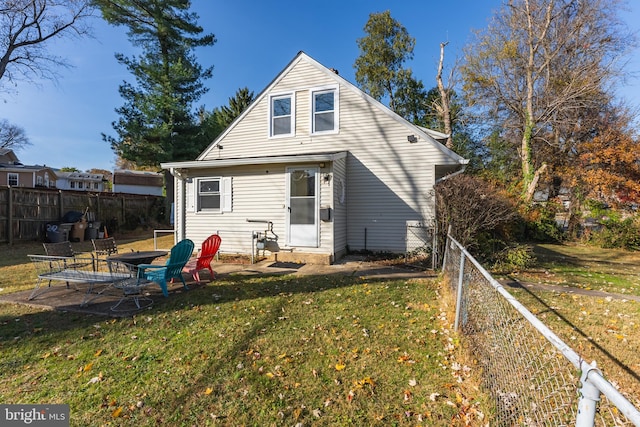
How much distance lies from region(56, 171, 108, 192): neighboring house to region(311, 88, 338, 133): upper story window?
36.4 metres

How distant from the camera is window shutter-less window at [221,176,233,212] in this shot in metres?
10.2

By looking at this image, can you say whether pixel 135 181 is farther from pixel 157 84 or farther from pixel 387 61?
pixel 387 61

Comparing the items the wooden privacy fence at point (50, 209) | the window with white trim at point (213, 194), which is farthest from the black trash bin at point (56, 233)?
the window with white trim at point (213, 194)

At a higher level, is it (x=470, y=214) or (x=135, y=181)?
(x=135, y=181)

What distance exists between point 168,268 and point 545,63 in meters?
20.9

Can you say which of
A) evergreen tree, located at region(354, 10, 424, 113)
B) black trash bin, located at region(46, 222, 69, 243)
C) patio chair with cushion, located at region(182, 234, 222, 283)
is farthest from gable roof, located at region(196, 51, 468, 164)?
evergreen tree, located at region(354, 10, 424, 113)

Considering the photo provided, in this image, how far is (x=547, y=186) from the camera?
62.8ft

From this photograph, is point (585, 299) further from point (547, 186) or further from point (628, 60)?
point (628, 60)

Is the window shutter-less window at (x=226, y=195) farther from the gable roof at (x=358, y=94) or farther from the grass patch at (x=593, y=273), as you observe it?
the grass patch at (x=593, y=273)

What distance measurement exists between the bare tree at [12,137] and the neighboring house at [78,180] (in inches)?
289

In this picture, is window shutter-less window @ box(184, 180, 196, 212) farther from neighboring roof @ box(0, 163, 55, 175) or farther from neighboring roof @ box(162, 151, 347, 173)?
neighboring roof @ box(0, 163, 55, 175)

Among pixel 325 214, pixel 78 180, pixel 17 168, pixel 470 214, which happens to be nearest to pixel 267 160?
pixel 325 214

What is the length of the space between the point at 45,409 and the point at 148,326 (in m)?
1.70

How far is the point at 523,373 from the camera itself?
2723mm
